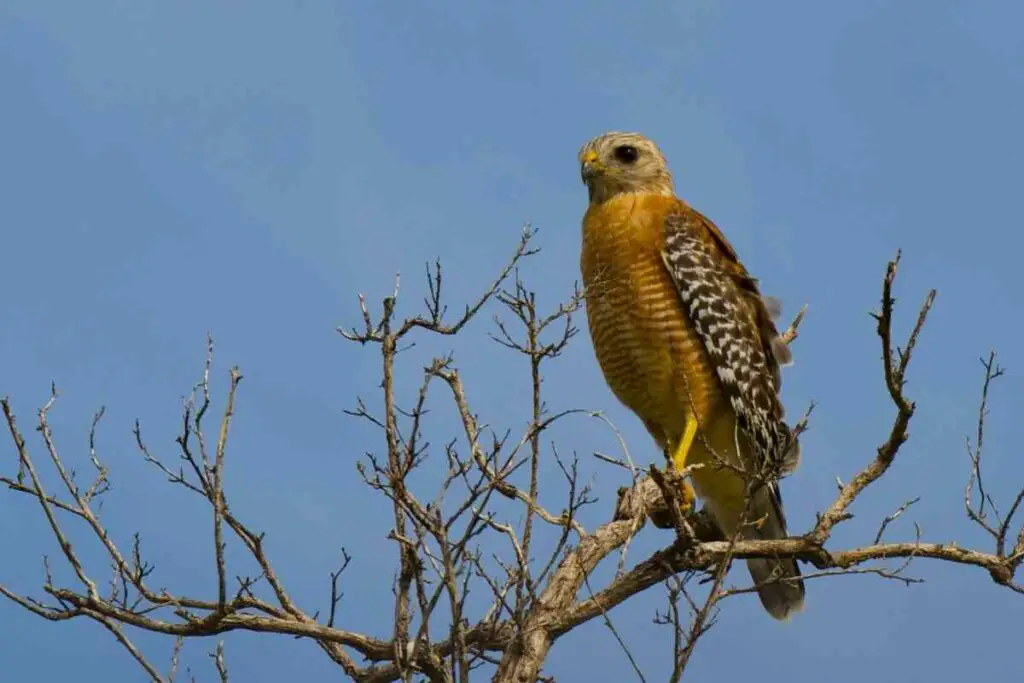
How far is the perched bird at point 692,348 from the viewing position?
24.7 ft

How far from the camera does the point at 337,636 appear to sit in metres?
6.15

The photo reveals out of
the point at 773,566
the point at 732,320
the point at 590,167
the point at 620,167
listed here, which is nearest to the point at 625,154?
the point at 620,167

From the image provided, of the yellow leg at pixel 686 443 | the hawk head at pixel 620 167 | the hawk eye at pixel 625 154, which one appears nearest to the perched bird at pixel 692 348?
the yellow leg at pixel 686 443

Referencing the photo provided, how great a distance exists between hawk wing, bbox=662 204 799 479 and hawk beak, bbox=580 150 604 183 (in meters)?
0.68

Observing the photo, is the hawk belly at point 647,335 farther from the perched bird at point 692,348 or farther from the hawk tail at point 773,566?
the hawk tail at point 773,566

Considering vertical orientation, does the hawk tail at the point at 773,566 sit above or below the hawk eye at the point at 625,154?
below

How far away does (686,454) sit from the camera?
7473 millimetres

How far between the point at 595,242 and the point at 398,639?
11.1ft

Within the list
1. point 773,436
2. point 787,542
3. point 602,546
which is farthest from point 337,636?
point 773,436

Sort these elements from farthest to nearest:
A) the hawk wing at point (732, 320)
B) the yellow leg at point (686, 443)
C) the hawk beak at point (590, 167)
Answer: the hawk beak at point (590, 167)
the hawk wing at point (732, 320)
the yellow leg at point (686, 443)

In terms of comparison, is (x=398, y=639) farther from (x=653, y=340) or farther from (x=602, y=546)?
(x=653, y=340)

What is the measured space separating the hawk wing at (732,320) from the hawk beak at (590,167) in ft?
2.24

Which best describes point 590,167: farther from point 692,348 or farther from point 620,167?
point 692,348

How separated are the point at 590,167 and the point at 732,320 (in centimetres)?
162
